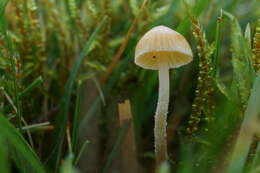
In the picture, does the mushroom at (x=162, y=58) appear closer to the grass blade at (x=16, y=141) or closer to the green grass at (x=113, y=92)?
the green grass at (x=113, y=92)

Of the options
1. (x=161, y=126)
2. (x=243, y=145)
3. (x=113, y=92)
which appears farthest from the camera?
(x=113, y=92)

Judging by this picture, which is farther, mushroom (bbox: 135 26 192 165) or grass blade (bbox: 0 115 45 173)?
mushroom (bbox: 135 26 192 165)

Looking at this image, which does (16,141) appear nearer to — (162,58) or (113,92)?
(162,58)

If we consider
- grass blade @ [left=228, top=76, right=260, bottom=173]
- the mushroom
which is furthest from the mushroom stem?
grass blade @ [left=228, top=76, right=260, bottom=173]

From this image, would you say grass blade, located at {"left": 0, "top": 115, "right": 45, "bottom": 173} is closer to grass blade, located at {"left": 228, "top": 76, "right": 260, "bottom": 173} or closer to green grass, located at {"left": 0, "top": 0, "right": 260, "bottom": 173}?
green grass, located at {"left": 0, "top": 0, "right": 260, "bottom": 173}

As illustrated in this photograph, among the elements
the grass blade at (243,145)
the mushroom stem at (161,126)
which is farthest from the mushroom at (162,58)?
the grass blade at (243,145)

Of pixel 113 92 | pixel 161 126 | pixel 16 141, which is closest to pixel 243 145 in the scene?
pixel 161 126
